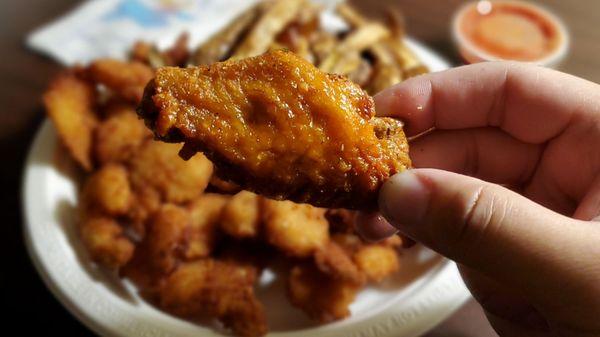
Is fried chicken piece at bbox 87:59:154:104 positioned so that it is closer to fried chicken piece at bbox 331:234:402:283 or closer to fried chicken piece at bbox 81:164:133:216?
fried chicken piece at bbox 81:164:133:216

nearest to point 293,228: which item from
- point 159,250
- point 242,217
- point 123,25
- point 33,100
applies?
point 242,217

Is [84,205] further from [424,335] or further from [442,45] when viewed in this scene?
[442,45]

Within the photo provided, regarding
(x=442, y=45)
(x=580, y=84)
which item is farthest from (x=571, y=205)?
(x=442, y=45)

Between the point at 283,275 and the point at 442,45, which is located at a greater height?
the point at 442,45

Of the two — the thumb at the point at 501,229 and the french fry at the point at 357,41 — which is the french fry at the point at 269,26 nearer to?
the french fry at the point at 357,41


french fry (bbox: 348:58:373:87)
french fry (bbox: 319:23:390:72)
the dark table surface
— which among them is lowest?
the dark table surface

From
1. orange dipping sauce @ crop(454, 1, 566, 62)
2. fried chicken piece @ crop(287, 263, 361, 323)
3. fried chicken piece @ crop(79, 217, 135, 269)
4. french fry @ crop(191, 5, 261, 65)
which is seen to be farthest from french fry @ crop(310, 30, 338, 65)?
fried chicken piece @ crop(79, 217, 135, 269)
